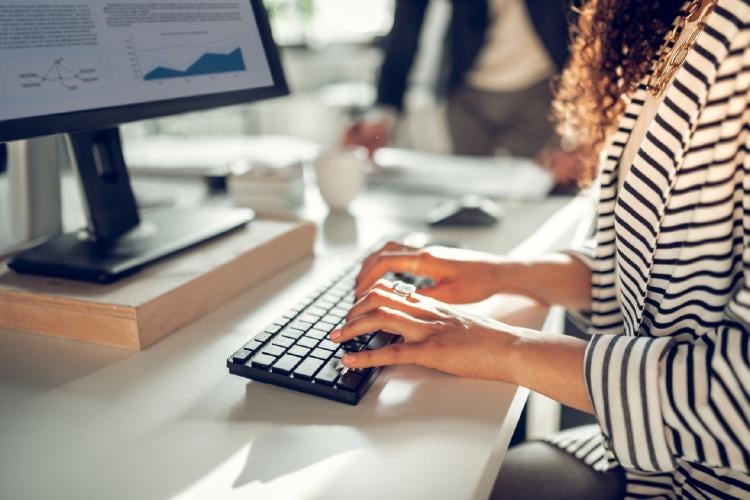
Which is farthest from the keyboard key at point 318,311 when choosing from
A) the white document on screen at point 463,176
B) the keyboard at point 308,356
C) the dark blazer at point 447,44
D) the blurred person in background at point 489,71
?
the dark blazer at point 447,44

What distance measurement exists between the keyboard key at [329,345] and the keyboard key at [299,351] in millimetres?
13

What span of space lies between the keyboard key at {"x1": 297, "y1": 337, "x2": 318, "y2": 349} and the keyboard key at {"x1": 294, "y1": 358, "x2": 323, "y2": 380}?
0.02 meters

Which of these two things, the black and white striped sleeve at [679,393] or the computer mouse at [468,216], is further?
the computer mouse at [468,216]

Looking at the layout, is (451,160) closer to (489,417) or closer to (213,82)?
(213,82)

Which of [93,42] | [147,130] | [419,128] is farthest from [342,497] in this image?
[419,128]

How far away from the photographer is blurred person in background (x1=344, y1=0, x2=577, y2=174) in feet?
7.03

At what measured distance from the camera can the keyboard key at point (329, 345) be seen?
1.73 feet

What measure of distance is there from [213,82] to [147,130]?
839 millimetres

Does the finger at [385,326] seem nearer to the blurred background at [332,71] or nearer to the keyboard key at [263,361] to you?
the keyboard key at [263,361]

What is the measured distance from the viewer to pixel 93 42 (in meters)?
0.63

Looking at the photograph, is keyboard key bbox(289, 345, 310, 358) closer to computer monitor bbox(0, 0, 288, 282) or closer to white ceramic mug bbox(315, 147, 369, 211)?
computer monitor bbox(0, 0, 288, 282)

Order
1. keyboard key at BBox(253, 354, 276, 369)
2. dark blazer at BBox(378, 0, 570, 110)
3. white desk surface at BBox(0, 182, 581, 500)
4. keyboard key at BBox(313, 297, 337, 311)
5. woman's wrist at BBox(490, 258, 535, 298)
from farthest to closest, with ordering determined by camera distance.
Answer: dark blazer at BBox(378, 0, 570, 110) < woman's wrist at BBox(490, 258, 535, 298) < keyboard key at BBox(313, 297, 337, 311) < keyboard key at BBox(253, 354, 276, 369) < white desk surface at BBox(0, 182, 581, 500)

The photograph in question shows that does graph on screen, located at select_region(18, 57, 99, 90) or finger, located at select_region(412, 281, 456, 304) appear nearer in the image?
graph on screen, located at select_region(18, 57, 99, 90)

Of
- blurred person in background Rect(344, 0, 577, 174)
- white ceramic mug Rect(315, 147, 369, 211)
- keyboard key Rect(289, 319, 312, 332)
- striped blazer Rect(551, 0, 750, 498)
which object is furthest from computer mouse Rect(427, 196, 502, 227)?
blurred person in background Rect(344, 0, 577, 174)
